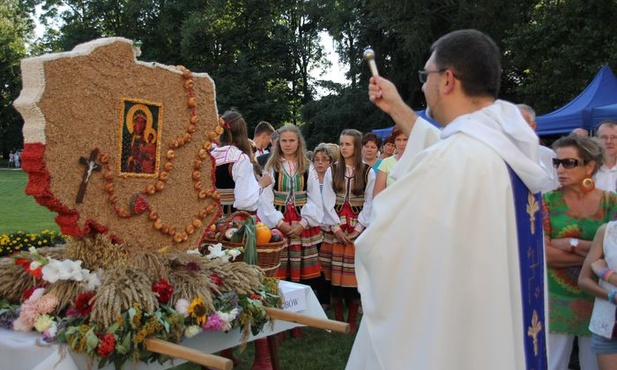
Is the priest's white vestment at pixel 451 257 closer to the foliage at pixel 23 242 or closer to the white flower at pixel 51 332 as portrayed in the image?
the white flower at pixel 51 332

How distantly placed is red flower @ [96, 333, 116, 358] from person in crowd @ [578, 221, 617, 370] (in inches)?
104

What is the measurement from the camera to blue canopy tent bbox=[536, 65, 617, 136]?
386 inches

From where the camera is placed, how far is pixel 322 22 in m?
29.1

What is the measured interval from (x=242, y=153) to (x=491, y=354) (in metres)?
3.27

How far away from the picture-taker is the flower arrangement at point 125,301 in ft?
8.48

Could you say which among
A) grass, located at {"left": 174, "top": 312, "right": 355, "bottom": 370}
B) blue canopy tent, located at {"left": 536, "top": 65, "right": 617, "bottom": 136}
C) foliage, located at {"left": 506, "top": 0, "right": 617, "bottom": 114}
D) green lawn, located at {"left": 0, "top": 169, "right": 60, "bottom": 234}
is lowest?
grass, located at {"left": 174, "top": 312, "right": 355, "bottom": 370}

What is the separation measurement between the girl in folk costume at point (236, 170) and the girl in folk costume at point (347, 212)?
1433mm

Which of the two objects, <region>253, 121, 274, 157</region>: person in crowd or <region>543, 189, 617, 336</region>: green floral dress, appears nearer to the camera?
<region>543, 189, 617, 336</region>: green floral dress

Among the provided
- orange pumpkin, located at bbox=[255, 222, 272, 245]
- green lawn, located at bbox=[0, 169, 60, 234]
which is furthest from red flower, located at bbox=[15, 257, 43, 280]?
green lawn, located at bbox=[0, 169, 60, 234]

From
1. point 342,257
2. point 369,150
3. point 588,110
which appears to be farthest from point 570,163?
point 588,110

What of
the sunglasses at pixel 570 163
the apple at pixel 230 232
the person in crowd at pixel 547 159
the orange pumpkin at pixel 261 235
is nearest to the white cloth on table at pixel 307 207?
the orange pumpkin at pixel 261 235

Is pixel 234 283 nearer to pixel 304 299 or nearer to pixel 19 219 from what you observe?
pixel 304 299

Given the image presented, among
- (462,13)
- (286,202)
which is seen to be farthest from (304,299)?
(462,13)

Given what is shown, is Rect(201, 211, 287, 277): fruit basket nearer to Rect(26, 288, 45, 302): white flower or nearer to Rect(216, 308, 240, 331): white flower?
Rect(216, 308, 240, 331): white flower
